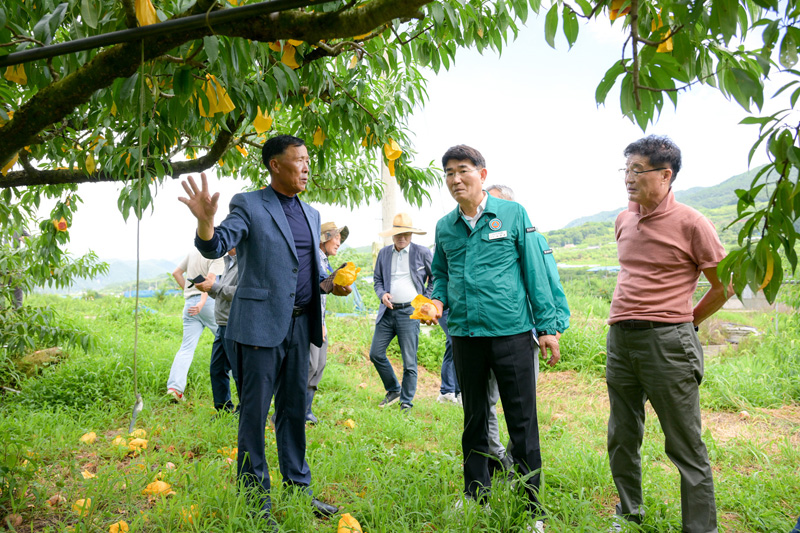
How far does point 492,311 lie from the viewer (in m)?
2.22

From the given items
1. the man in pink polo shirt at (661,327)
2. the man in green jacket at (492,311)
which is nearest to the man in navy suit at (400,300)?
the man in green jacket at (492,311)

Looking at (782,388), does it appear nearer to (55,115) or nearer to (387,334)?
(387,334)

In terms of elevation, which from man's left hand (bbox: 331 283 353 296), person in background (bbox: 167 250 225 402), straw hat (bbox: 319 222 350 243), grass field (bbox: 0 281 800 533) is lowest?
grass field (bbox: 0 281 800 533)

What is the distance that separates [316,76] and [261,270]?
Result: 835 millimetres

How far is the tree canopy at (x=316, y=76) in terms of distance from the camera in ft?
3.08

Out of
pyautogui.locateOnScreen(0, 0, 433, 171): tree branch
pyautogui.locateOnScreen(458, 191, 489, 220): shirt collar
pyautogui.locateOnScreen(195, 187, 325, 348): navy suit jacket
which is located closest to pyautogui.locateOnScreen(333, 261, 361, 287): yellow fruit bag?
pyautogui.locateOnScreen(195, 187, 325, 348): navy suit jacket

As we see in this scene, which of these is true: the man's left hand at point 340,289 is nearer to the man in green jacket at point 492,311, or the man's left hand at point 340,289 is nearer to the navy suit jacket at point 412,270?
the man in green jacket at point 492,311

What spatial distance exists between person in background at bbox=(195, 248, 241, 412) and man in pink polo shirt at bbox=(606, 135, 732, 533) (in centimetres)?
228

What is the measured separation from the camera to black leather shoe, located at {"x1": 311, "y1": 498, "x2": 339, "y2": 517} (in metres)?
2.27

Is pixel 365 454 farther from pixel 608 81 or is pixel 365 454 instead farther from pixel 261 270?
pixel 608 81

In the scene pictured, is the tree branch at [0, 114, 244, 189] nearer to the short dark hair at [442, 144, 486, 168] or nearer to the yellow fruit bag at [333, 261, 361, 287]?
the yellow fruit bag at [333, 261, 361, 287]

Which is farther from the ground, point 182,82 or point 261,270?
point 182,82

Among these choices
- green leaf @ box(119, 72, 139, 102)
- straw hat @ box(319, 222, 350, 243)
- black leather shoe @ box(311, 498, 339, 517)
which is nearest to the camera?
green leaf @ box(119, 72, 139, 102)

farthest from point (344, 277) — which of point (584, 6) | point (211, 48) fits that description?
point (584, 6)
